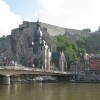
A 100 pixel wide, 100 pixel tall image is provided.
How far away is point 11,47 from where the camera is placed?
162500 mm

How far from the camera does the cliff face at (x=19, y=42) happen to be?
504ft

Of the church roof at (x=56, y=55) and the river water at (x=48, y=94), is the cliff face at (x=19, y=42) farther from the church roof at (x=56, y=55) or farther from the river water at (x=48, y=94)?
the river water at (x=48, y=94)

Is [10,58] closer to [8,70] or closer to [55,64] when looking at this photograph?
[55,64]

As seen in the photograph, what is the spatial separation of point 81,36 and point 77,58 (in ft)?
103

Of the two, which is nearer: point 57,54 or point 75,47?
point 57,54

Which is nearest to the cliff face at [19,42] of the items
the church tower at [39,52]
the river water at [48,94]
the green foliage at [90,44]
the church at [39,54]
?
the church at [39,54]

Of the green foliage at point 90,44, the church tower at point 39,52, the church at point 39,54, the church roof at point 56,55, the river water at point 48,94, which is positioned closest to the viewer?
the river water at point 48,94

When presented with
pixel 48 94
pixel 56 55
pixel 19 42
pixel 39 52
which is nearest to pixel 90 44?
pixel 56 55

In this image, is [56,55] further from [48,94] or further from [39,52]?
[48,94]

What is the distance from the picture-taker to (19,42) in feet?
518

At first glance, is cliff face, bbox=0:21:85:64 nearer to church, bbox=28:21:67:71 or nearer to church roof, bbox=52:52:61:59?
church, bbox=28:21:67:71

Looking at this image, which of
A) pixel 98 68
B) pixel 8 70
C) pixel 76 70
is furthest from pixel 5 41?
pixel 8 70

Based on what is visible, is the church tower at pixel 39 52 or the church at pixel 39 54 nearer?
the church at pixel 39 54

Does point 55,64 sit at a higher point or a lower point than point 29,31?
lower
